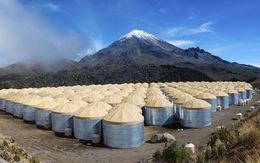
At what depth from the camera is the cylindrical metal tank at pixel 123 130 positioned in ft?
68.4

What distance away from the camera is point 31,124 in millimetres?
31031

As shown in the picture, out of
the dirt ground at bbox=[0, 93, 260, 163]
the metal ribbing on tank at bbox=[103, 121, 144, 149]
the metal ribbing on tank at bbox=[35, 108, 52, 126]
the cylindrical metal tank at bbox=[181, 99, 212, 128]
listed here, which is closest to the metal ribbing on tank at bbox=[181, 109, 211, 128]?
the cylindrical metal tank at bbox=[181, 99, 212, 128]

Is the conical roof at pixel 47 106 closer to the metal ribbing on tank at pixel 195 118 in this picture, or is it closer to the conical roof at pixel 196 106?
the conical roof at pixel 196 106

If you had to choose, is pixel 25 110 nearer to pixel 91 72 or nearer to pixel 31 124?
pixel 31 124

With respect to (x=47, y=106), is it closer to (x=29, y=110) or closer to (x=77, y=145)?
(x=29, y=110)

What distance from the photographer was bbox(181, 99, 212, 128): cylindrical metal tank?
92.7 feet

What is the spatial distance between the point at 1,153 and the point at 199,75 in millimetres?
108008

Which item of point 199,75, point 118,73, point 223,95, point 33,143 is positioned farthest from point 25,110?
point 199,75

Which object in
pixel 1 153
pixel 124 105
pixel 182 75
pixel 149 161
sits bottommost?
pixel 149 161

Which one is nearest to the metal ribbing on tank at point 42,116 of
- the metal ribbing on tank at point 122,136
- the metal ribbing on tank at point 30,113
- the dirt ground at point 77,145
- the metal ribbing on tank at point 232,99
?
the dirt ground at point 77,145

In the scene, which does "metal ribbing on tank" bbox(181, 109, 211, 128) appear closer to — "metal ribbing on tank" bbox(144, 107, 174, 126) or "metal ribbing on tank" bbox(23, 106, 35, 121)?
"metal ribbing on tank" bbox(144, 107, 174, 126)

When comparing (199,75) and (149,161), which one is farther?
(199,75)

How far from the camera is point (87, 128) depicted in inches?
917

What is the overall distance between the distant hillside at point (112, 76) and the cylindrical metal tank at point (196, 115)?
70836 millimetres
